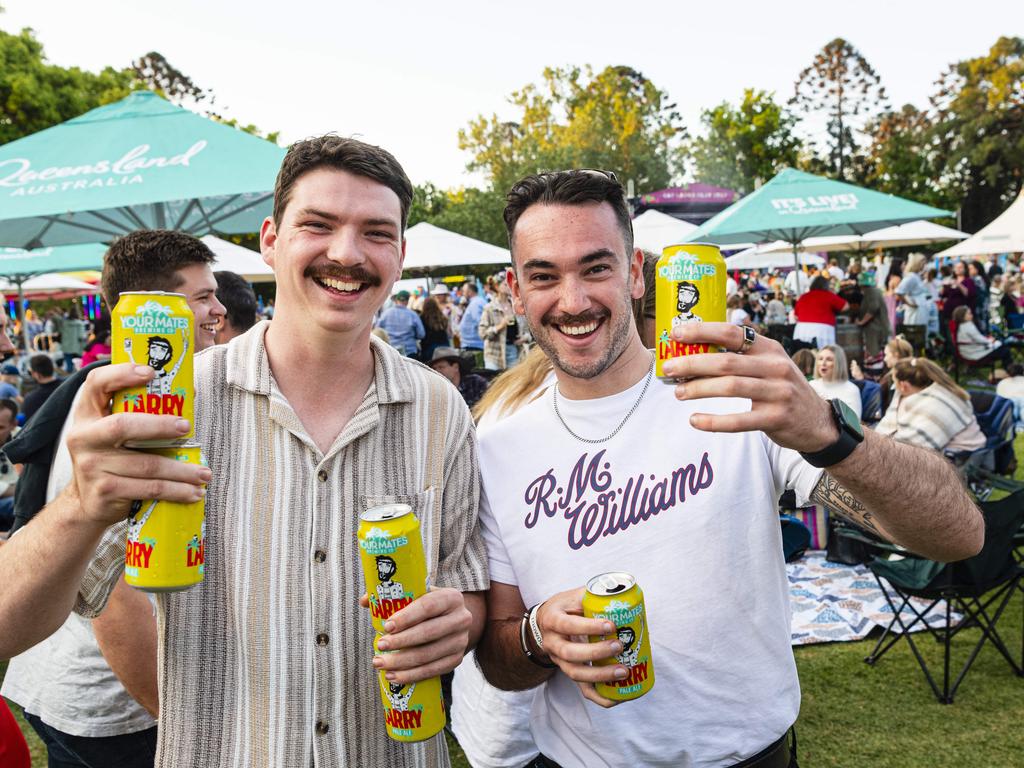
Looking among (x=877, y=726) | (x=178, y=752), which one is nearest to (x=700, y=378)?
(x=178, y=752)

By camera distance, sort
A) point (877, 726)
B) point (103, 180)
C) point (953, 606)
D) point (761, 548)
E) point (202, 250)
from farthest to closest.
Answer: point (953, 606), point (103, 180), point (877, 726), point (202, 250), point (761, 548)

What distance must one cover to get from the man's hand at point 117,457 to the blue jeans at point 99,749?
1.34 meters

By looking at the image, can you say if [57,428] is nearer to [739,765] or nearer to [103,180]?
[739,765]

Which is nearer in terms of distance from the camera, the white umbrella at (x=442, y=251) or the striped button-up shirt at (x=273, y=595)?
the striped button-up shirt at (x=273, y=595)

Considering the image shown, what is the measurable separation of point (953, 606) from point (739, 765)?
4102mm

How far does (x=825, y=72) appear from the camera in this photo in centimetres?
5041

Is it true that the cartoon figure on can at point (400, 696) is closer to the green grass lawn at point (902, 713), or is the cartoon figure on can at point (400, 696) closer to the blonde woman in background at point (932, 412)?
the green grass lawn at point (902, 713)

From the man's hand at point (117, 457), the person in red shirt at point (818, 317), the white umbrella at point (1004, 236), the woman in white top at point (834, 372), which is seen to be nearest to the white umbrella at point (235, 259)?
the person in red shirt at point (818, 317)

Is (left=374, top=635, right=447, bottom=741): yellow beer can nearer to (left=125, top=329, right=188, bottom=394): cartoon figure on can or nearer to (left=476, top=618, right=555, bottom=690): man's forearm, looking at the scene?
(left=476, top=618, right=555, bottom=690): man's forearm

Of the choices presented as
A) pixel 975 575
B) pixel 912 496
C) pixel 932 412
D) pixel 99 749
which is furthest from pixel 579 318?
pixel 932 412

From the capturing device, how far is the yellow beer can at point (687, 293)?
4.80 ft

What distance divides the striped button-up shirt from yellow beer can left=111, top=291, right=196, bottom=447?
31cm

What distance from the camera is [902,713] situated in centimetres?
385

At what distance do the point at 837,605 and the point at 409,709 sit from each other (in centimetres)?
449
